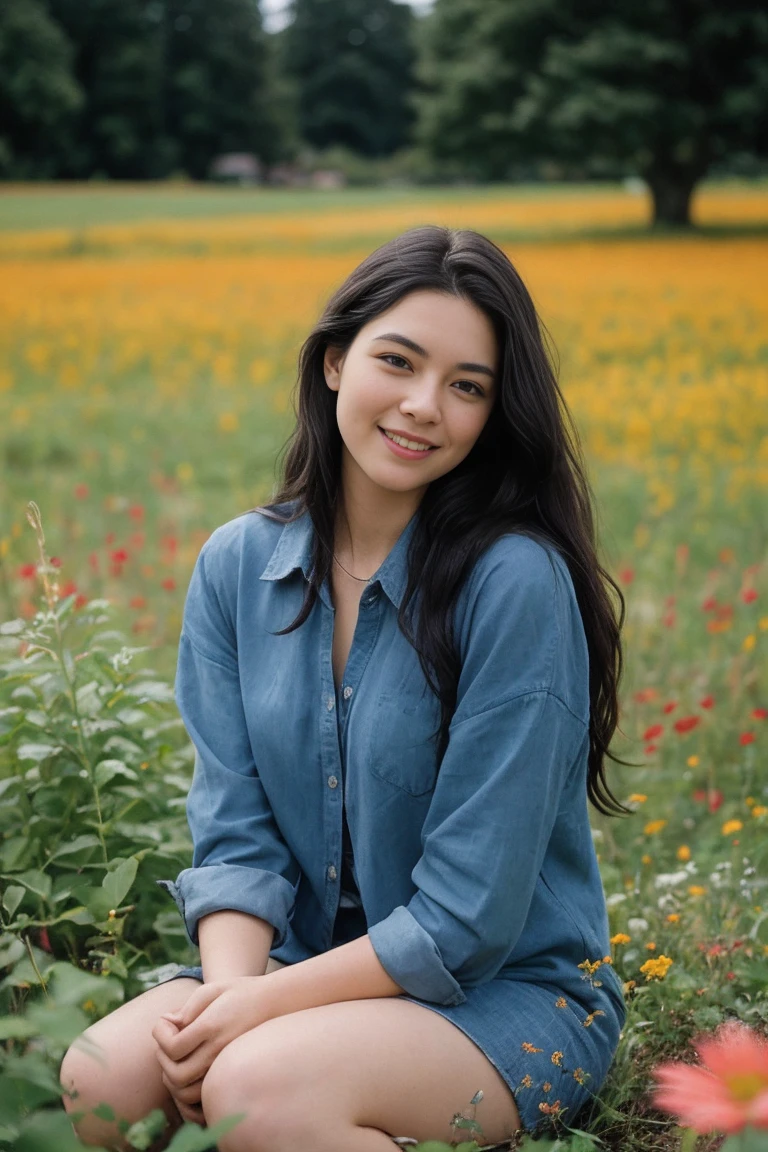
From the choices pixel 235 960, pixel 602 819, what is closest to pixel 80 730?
pixel 235 960

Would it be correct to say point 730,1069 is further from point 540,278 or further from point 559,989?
point 540,278

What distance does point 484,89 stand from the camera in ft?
80.2

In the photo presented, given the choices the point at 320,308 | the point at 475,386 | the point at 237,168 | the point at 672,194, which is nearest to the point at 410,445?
the point at 475,386

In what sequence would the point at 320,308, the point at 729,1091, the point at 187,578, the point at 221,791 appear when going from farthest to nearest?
the point at 187,578 → the point at 320,308 → the point at 221,791 → the point at 729,1091

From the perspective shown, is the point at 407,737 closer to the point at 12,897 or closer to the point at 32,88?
the point at 12,897

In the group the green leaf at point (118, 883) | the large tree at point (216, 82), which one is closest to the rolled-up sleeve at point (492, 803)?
the green leaf at point (118, 883)

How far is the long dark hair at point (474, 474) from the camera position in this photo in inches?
72.0

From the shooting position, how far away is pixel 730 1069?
0.73 metres

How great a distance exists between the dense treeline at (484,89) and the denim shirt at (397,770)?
40.9 feet

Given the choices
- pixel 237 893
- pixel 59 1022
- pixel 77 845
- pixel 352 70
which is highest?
pixel 352 70

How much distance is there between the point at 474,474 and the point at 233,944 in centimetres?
76

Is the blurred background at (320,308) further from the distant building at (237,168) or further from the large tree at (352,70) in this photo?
the large tree at (352,70)

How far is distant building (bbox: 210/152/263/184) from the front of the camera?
33.1 metres

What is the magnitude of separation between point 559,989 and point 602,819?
3.88 feet
